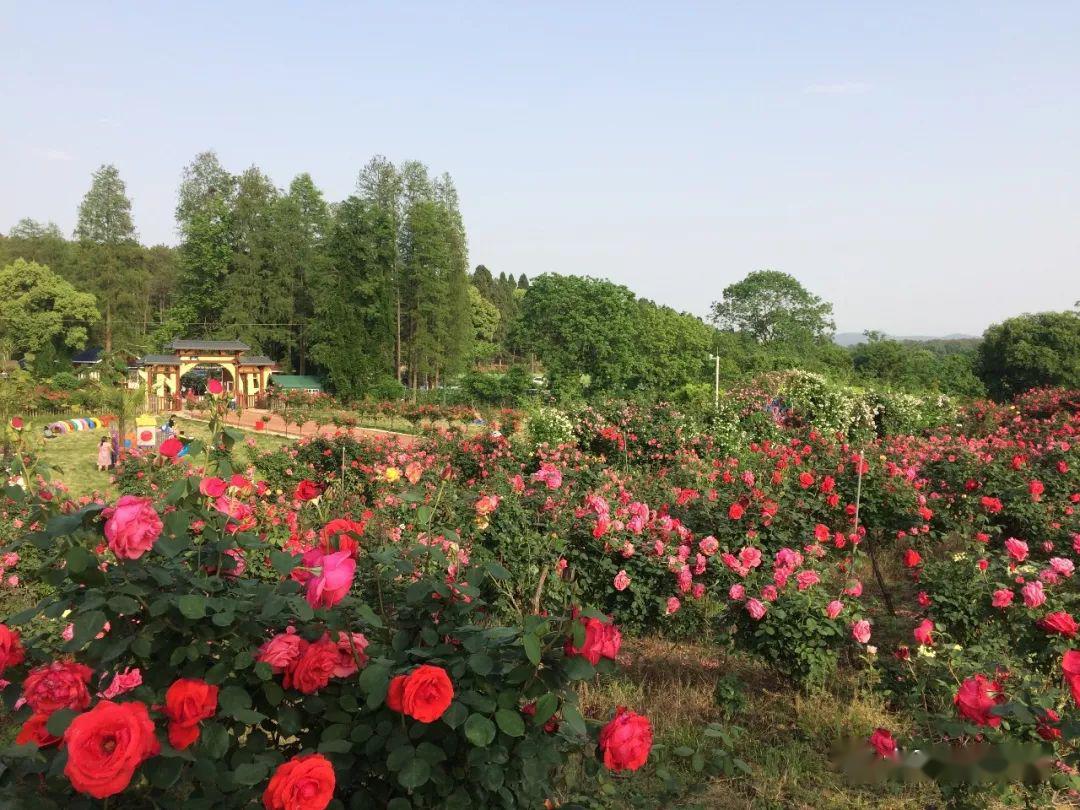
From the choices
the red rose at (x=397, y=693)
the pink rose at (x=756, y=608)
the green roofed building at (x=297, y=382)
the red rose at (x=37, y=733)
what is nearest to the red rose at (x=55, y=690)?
the red rose at (x=37, y=733)

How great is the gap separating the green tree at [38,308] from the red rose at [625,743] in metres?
39.2

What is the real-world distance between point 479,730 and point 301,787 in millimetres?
308

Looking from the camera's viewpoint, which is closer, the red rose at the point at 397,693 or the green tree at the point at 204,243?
the red rose at the point at 397,693

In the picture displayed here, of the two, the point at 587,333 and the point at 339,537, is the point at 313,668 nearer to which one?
the point at 339,537

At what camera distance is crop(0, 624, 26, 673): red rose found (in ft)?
4.40

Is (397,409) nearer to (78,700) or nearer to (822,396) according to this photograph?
(822,396)

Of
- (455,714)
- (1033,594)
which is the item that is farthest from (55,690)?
(1033,594)

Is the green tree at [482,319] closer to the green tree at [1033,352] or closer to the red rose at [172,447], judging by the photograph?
the green tree at [1033,352]

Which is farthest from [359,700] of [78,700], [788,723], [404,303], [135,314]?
[135,314]

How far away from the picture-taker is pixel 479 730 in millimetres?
1278

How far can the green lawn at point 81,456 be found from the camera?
37.0 ft

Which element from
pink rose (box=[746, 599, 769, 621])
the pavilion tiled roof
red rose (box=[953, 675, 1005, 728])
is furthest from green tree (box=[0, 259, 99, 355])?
red rose (box=[953, 675, 1005, 728])

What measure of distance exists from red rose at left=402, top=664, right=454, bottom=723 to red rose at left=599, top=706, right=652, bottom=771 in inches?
16.8

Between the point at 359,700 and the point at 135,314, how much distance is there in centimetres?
3977
